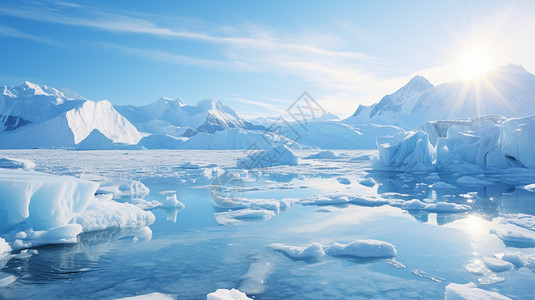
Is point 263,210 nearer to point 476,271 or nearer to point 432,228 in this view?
point 432,228

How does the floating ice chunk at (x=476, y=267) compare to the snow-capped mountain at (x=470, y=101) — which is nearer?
the floating ice chunk at (x=476, y=267)

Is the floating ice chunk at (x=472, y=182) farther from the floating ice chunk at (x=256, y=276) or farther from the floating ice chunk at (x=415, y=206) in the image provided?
the floating ice chunk at (x=256, y=276)

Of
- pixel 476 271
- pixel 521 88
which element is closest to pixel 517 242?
pixel 476 271

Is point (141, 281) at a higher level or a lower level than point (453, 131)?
lower

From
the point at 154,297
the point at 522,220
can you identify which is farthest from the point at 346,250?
the point at 522,220

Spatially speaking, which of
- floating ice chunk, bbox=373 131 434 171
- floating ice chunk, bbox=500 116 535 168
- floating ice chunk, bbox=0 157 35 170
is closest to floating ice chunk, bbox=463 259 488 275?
floating ice chunk, bbox=373 131 434 171

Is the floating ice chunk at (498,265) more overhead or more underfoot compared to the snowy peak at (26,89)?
more underfoot

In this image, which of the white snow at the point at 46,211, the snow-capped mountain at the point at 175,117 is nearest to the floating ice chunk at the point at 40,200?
the white snow at the point at 46,211
